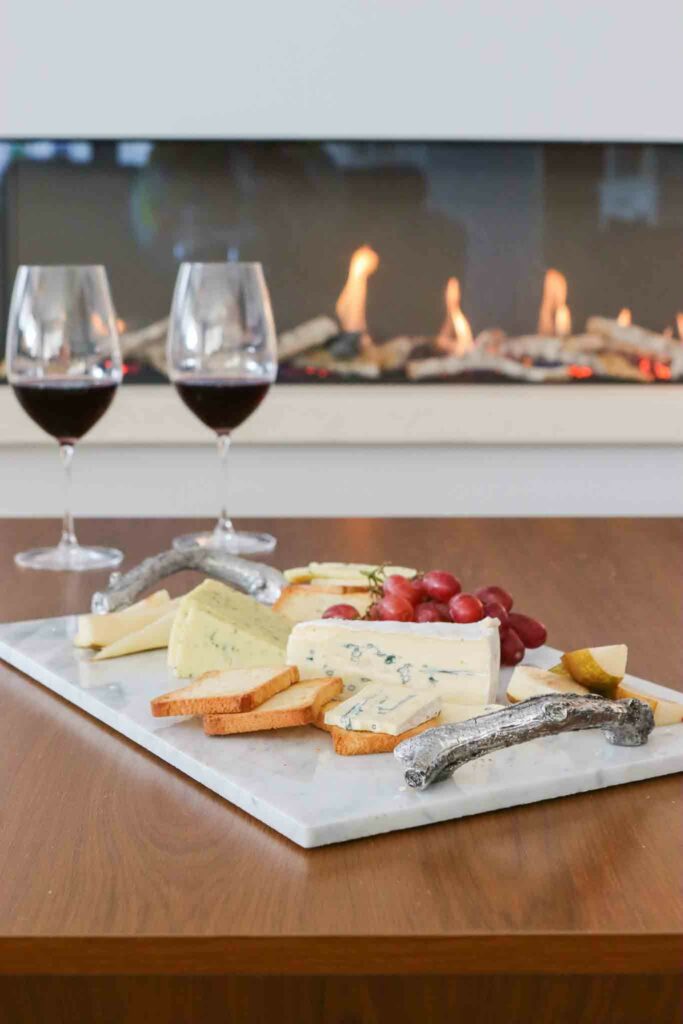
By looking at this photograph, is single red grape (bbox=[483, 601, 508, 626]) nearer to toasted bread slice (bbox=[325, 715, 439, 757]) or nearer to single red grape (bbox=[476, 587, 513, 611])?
single red grape (bbox=[476, 587, 513, 611])

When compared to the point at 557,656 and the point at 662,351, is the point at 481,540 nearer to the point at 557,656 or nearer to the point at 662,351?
the point at 557,656

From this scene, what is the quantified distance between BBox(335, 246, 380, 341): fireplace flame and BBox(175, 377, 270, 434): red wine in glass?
6.86 ft

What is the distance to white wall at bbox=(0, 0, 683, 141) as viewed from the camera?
10.3 ft

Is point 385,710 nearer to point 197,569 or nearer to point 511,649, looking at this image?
point 511,649

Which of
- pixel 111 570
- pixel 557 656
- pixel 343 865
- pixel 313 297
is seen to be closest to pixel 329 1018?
pixel 343 865

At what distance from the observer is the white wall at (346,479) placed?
3.35 metres

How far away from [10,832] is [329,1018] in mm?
154

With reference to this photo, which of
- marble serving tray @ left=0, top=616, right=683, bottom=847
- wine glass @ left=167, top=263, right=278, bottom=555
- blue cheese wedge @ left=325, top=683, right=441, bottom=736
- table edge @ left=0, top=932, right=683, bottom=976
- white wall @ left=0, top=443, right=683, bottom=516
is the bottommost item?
white wall @ left=0, top=443, right=683, bottom=516

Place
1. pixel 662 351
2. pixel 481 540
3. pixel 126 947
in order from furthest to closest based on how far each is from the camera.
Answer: pixel 662 351
pixel 481 540
pixel 126 947

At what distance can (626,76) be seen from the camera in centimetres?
321

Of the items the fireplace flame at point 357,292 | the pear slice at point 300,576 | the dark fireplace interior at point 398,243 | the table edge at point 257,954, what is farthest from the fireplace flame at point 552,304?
the table edge at point 257,954

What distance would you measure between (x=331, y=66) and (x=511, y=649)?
8.47 ft

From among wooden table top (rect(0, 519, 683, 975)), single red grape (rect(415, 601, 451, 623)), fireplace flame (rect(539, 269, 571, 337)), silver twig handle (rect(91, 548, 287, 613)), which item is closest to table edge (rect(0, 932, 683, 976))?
wooden table top (rect(0, 519, 683, 975))

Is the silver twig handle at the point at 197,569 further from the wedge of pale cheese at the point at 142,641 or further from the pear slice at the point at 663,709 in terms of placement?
the pear slice at the point at 663,709
